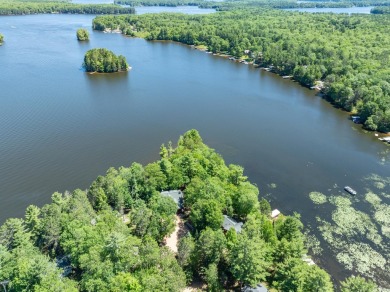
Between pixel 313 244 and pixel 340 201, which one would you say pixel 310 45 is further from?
pixel 313 244

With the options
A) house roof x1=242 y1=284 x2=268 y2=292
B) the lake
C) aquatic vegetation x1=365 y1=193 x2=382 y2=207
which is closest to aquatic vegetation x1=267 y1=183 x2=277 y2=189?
the lake

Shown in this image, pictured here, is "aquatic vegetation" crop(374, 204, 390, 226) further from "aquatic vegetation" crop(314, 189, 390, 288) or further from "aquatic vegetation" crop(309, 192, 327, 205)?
"aquatic vegetation" crop(309, 192, 327, 205)

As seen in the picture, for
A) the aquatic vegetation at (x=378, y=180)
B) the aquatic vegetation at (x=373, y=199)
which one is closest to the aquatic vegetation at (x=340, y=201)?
the aquatic vegetation at (x=373, y=199)

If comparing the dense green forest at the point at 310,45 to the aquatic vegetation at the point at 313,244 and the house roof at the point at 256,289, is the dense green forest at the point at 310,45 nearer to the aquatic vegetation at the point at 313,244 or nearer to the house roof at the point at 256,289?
the aquatic vegetation at the point at 313,244

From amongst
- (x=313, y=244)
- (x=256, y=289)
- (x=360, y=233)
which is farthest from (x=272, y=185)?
(x=256, y=289)

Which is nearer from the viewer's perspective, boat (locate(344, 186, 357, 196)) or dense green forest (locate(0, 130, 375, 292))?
dense green forest (locate(0, 130, 375, 292))

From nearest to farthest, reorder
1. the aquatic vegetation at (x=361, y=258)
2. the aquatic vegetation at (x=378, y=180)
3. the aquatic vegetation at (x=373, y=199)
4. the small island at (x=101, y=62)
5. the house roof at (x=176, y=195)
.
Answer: the aquatic vegetation at (x=361, y=258)
the house roof at (x=176, y=195)
the aquatic vegetation at (x=373, y=199)
the aquatic vegetation at (x=378, y=180)
the small island at (x=101, y=62)

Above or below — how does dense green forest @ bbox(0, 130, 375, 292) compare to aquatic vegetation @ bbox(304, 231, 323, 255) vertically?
above
